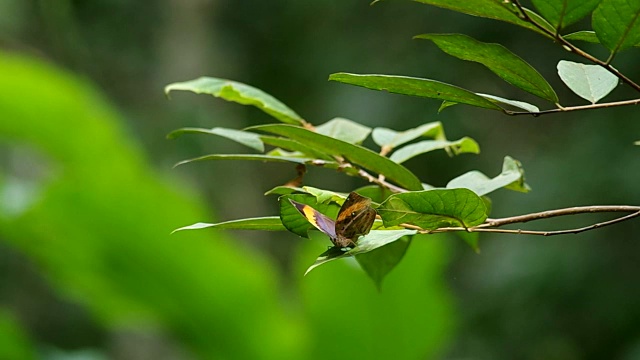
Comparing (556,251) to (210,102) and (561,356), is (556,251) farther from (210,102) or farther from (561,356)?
(210,102)

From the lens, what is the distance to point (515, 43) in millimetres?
2518

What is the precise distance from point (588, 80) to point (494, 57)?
72 millimetres

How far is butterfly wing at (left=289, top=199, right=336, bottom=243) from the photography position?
39 cm

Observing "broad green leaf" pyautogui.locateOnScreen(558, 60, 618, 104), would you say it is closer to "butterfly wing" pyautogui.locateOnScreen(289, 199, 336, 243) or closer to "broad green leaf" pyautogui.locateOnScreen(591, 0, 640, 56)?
"broad green leaf" pyautogui.locateOnScreen(591, 0, 640, 56)

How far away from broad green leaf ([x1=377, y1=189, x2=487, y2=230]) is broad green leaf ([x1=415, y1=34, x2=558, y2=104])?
67mm

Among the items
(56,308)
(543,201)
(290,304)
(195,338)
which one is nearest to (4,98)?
(195,338)

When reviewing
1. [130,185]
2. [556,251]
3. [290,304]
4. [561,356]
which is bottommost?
[561,356]

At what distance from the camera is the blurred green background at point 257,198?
158cm

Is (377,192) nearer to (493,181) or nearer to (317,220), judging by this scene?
(493,181)

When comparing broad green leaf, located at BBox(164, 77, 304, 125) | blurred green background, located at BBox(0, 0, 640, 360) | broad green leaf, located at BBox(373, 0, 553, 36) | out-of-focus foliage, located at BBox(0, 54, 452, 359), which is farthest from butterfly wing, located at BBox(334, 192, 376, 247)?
out-of-focus foliage, located at BBox(0, 54, 452, 359)

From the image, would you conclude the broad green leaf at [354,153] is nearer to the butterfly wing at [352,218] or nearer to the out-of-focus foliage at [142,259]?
the butterfly wing at [352,218]

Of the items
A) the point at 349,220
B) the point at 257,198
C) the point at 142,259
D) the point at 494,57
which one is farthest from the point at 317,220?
the point at 257,198

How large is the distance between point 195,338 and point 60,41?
1972mm

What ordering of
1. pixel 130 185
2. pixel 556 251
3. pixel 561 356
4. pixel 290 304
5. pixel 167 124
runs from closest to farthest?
pixel 130 185 < pixel 290 304 < pixel 556 251 < pixel 561 356 < pixel 167 124
